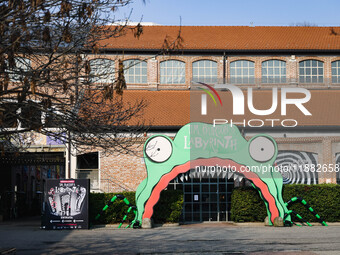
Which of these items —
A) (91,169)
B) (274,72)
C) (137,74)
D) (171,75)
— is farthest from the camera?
(274,72)

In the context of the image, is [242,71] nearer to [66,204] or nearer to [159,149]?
[159,149]

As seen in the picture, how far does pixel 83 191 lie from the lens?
23.9 meters

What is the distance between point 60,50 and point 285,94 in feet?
76.2

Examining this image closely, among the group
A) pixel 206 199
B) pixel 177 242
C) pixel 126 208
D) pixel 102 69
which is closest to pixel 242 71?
pixel 206 199

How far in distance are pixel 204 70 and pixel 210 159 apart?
14.0 meters

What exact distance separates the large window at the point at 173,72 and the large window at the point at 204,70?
862mm

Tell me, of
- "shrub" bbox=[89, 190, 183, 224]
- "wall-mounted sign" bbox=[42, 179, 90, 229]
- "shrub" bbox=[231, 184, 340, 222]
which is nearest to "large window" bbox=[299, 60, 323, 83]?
"shrub" bbox=[231, 184, 340, 222]

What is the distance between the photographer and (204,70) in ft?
122

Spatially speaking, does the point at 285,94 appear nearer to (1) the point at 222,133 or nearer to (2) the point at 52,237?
(1) the point at 222,133

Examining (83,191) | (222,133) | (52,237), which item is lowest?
(52,237)

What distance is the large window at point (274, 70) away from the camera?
36.9 meters

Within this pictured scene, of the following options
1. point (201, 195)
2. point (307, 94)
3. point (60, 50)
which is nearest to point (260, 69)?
point (307, 94)

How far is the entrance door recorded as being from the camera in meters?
28.6

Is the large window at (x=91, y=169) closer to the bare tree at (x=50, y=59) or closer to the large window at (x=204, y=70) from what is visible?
the large window at (x=204, y=70)
